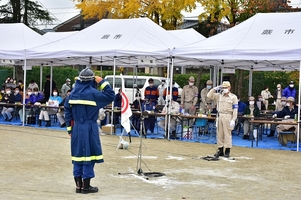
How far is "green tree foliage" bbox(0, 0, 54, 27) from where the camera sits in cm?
3525

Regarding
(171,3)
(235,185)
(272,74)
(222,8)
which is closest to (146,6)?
(171,3)

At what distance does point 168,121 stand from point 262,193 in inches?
295

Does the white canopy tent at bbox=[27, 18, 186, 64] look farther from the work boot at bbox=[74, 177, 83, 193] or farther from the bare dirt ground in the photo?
the work boot at bbox=[74, 177, 83, 193]

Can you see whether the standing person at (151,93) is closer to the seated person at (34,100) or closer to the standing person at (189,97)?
the standing person at (189,97)

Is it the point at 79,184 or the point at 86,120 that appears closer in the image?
the point at 86,120

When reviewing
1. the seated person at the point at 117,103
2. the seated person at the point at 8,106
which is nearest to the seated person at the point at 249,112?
the seated person at the point at 117,103

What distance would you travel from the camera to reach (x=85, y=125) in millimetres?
7805

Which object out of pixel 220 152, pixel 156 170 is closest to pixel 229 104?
pixel 220 152

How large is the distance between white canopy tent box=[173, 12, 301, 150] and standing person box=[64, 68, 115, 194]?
7269 millimetres

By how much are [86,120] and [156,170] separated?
2.94 m

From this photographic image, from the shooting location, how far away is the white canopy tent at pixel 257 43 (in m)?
14.0

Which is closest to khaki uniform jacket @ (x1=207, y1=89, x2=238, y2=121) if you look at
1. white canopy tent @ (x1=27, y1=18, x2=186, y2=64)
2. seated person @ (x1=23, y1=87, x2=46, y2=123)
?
white canopy tent @ (x1=27, y1=18, x2=186, y2=64)

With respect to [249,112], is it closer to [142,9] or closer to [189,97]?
[189,97]

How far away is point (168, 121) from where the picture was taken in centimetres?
1583
